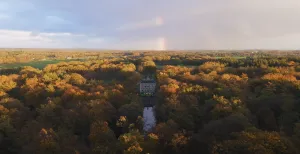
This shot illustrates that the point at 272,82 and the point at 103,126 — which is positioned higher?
the point at 272,82

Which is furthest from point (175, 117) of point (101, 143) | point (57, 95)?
point (57, 95)

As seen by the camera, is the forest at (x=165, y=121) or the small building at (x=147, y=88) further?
the small building at (x=147, y=88)

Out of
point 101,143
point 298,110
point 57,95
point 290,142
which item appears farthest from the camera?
point 57,95

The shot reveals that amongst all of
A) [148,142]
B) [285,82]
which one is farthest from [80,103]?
[285,82]

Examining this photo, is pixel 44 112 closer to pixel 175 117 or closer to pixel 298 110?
pixel 175 117

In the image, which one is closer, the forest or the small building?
the forest

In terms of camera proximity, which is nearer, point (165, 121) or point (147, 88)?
point (165, 121)

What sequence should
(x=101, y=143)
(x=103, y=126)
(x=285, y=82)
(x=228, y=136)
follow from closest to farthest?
(x=228, y=136) < (x=101, y=143) < (x=103, y=126) < (x=285, y=82)

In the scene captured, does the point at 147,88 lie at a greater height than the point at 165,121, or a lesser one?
greater

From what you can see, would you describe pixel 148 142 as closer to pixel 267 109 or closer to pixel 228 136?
pixel 228 136

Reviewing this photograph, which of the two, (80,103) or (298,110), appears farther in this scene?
(80,103)

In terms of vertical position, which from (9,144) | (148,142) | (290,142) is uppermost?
(290,142)
